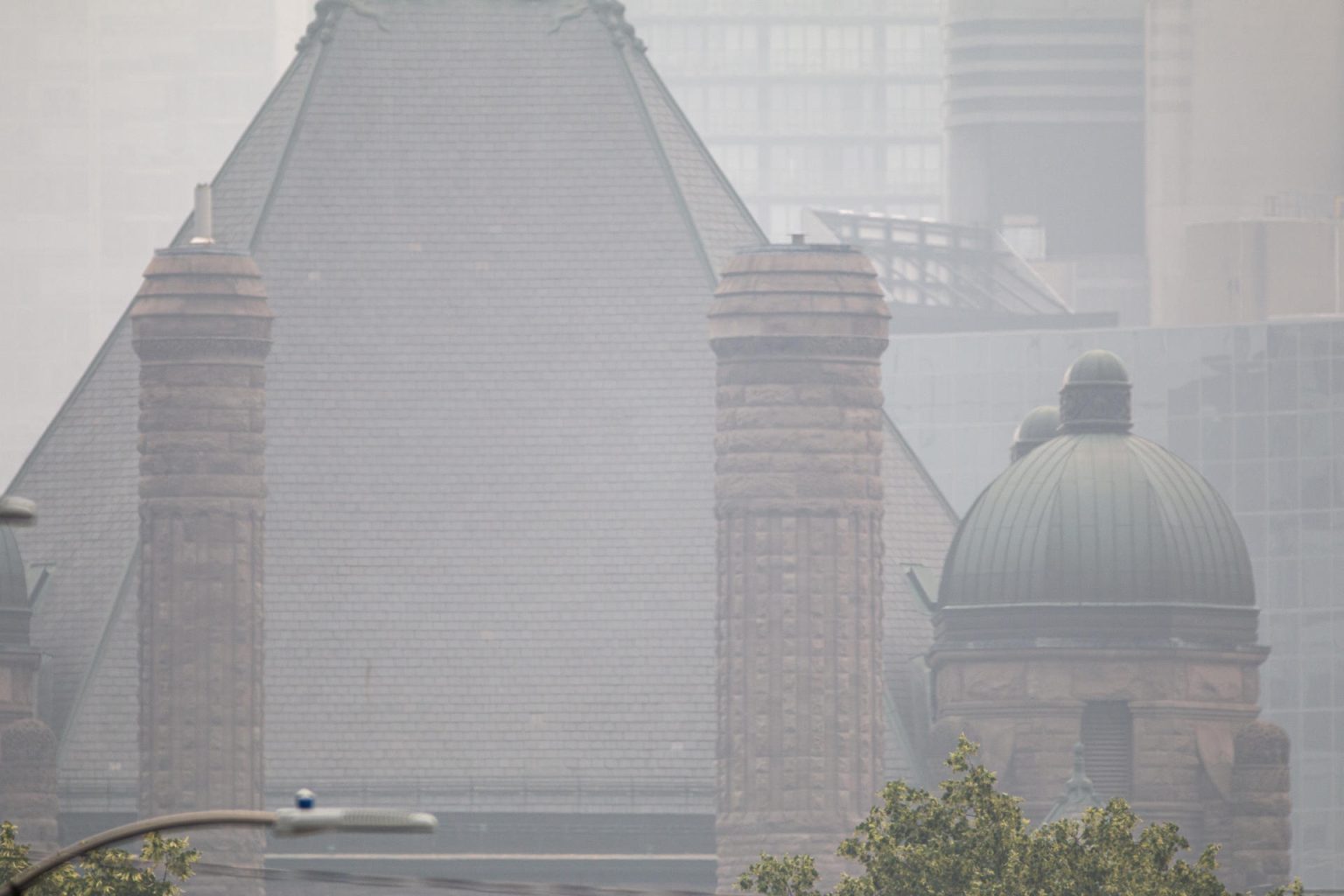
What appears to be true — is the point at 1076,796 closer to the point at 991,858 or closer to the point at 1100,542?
the point at 1100,542

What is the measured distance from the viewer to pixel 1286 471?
169 meters

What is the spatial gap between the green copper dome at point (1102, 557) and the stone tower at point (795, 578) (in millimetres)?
3085

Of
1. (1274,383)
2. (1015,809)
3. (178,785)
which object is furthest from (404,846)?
(1274,383)

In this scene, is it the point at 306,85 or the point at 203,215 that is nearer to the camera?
the point at 203,215

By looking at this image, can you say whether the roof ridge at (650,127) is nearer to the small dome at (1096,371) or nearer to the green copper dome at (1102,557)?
the small dome at (1096,371)

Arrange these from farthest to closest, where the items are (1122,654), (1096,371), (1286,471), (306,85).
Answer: (1286,471), (306,85), (1096,371), (1122,654)

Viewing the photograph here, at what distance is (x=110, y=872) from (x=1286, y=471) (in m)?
106

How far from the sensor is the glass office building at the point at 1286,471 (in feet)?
552

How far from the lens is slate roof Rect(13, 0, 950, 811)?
4505 inches

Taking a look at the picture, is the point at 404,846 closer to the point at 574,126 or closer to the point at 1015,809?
the point at 574,126

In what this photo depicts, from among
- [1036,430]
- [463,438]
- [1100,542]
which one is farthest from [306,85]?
[1100,542]

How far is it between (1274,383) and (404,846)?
6540cm

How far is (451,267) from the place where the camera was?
120 metres

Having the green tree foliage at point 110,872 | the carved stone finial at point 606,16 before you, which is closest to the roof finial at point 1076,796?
the carved stone finial at point 606,16
